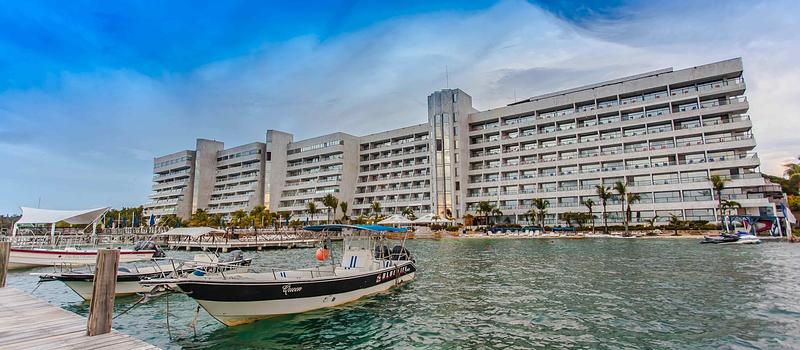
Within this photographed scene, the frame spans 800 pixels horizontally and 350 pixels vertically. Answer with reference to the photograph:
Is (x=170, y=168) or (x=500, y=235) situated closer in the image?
(x=500, y=235)

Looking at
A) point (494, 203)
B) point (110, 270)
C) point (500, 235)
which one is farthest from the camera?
point (494, 203)

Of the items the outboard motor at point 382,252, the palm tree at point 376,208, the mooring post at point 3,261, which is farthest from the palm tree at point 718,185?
the mooring post at point 3,261

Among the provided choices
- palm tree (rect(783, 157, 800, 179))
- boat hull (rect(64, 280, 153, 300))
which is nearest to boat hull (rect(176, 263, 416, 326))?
boat hull (rect(64, 280, 153, 300))

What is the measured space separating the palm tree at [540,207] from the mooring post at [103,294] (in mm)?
73317

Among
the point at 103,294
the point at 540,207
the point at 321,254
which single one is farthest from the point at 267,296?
the point at 540,207

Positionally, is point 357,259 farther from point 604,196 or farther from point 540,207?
point 540,207

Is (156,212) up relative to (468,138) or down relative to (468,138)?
down

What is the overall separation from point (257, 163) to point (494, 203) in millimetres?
68869

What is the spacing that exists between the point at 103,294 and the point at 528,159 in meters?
83.5

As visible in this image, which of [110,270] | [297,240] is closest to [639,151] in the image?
[297,240]

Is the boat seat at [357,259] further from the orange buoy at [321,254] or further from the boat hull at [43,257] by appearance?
the boat hull at [43,257]

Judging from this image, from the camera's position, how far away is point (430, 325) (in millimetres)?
12773

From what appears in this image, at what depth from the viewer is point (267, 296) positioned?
12539 mm

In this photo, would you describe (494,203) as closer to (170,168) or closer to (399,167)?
(399,167)
